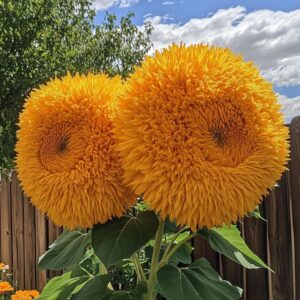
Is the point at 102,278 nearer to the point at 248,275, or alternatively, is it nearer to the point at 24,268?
the point at 248,275

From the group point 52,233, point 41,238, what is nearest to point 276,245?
point 52,233

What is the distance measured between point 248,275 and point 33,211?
3.34 m

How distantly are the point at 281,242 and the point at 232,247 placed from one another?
2.18 meters

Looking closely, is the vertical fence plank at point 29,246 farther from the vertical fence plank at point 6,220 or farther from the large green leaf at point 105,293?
the large green leaf at point 105,293

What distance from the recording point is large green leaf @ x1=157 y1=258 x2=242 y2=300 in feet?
4.69

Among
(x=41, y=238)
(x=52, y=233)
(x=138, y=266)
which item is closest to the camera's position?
(x=138, y=266)

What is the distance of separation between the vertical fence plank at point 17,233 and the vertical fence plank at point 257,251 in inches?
143

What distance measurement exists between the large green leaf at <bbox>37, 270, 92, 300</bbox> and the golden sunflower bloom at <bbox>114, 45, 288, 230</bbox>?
72cm

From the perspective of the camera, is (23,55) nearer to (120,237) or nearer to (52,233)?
(52,233)

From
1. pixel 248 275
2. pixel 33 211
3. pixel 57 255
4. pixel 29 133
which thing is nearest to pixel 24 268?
pixel 33 211

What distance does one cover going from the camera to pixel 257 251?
3793mm

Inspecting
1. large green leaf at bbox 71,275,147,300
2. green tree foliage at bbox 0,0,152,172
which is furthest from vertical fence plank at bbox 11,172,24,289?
large green leaf at bbox 71,275,147,300

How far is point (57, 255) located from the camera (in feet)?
5.54

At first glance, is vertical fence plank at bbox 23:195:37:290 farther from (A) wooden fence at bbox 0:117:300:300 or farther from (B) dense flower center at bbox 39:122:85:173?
(B) dense flower center at bbox 39:122:85:173
